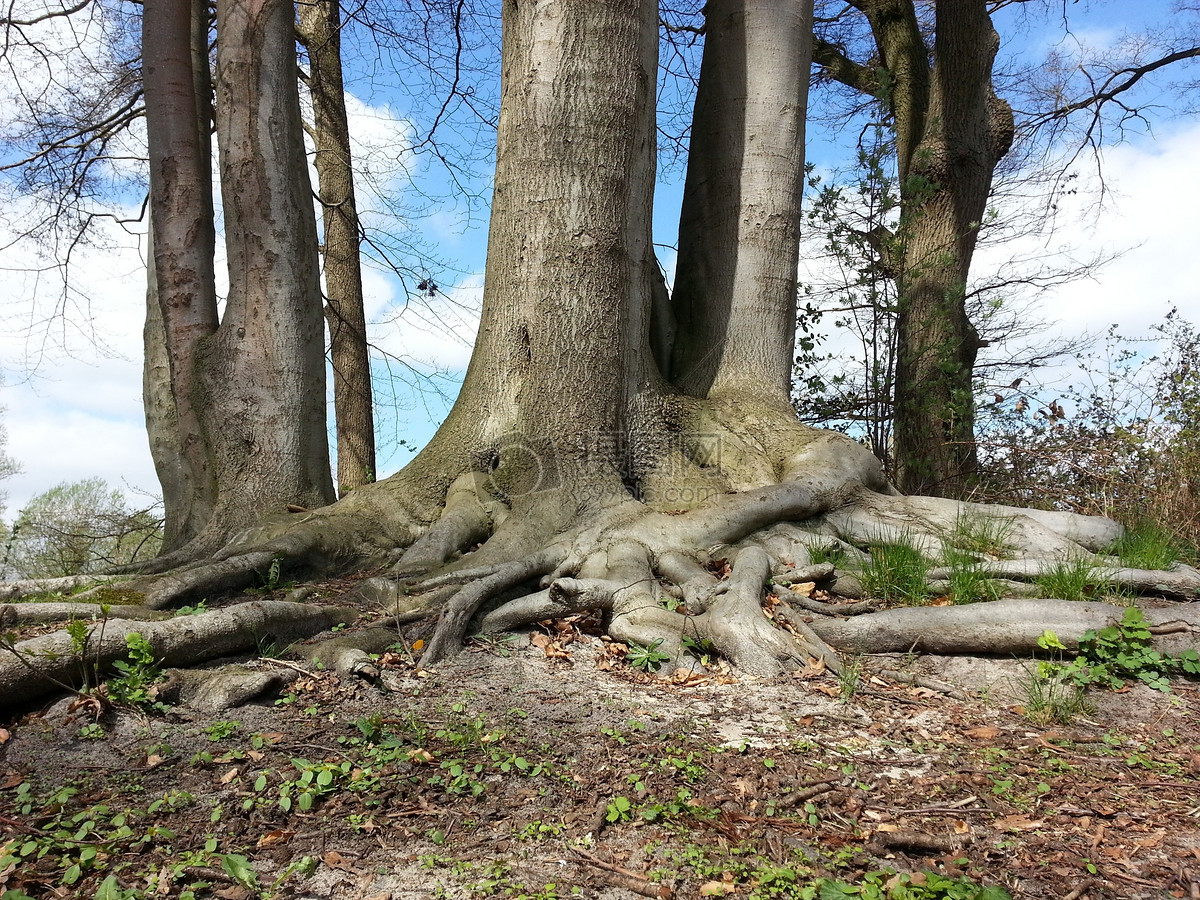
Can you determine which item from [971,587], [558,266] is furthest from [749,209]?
[971,587]

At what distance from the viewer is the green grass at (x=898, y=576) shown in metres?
4.64

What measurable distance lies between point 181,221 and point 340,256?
13.2 feet

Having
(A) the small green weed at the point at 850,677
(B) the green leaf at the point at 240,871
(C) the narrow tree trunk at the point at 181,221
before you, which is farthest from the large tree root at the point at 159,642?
(C) the narrow tree trunk at the point at 181,221

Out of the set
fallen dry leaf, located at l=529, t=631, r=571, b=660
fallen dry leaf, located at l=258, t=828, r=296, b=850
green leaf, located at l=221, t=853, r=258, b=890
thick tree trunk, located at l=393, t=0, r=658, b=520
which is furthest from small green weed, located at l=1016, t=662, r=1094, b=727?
green leaf, located at l=221, t=853, r=258, b=890

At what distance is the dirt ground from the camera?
237 centimetres

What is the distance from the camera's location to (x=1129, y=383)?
24.5ft

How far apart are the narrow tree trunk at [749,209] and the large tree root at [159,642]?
11.9 ft

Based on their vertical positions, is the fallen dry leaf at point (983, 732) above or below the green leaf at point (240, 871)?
above

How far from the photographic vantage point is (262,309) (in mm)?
6148

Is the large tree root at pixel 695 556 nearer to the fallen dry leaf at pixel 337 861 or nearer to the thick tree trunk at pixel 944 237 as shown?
the fallen dry leaf at pixel 337 861

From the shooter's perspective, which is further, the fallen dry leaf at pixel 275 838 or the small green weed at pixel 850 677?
the small green weed at pixel 850 677

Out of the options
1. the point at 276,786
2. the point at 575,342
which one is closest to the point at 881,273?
the point at 575,342

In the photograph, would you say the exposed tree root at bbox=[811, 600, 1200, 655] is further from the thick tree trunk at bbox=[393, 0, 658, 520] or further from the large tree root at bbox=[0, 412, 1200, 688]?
the thick tree trunk at bbox=[393, 0, 658, 520]

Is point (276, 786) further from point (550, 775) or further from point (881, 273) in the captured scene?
point (881, 273)
